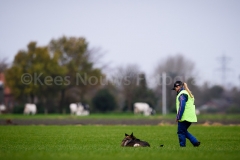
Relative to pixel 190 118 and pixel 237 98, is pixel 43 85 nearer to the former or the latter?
pixel 237 98

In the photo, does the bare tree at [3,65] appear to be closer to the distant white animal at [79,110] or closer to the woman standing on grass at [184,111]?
the distant white animal at [79,110]

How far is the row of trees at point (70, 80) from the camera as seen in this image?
74000 millimetres

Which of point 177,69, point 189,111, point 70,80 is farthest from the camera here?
point 177,69

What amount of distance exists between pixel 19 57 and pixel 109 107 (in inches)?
600

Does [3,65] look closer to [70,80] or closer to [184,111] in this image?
[70,80]

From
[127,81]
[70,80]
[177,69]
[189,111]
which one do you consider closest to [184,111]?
[189,111]

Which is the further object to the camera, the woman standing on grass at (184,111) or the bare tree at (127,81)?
the bare tree at (127,81)

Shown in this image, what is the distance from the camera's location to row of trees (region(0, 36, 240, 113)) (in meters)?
74.0

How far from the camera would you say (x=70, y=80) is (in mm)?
78750

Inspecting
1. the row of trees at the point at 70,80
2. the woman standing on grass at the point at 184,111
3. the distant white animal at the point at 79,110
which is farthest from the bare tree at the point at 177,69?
the woman standing on grass at the point at 184,111

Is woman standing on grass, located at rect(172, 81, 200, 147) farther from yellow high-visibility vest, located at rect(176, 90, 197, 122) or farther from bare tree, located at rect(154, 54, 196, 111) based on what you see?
bare tree, located at rect(154, 54, 196, 111)

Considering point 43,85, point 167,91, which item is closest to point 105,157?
point 43,85

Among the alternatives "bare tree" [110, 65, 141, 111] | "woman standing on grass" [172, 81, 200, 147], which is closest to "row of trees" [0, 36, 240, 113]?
"bare tree" [110, 65, 141, 111]

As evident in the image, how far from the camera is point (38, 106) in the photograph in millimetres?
74375
